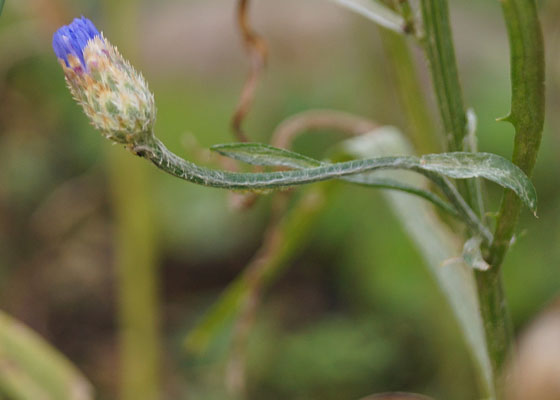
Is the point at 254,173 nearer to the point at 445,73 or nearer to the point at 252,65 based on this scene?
the point at 445,73

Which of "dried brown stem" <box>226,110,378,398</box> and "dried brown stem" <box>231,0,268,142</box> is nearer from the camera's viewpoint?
"dried brown stem" <box>231,0,268,142</box>

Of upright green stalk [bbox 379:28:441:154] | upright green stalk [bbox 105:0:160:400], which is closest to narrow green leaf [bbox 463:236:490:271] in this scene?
upright green stalk [bbox 379:28:441:154]

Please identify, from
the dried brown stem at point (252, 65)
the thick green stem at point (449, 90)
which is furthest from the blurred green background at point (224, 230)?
the thick green stem at point (449, 90)

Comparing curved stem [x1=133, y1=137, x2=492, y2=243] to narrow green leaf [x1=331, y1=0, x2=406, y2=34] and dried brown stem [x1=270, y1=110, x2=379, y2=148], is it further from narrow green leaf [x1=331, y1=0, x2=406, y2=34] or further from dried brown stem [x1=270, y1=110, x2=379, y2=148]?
dried brown stem [x1=270, y1=110, x2=379, y2=148]

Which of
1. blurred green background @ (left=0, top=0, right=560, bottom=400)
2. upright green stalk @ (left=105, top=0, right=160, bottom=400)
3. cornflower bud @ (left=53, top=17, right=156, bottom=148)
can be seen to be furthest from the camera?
blurred green background @ (left=0, top=0, right=560, bottom=400)

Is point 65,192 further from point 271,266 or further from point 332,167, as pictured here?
point 332,167

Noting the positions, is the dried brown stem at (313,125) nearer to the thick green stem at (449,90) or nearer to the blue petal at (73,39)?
the thick green stem at (449,90)

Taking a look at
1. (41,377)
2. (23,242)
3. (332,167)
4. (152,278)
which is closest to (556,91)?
(152,278)
